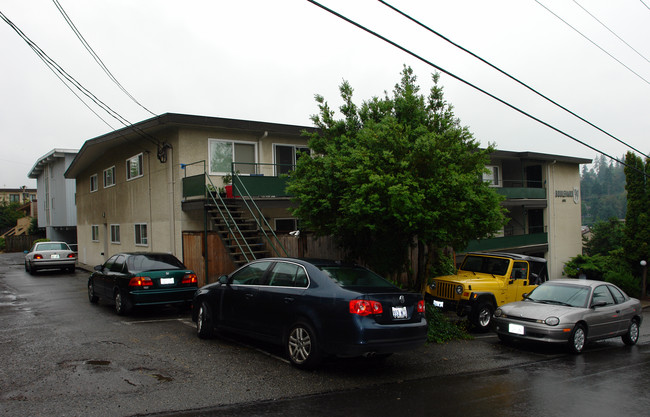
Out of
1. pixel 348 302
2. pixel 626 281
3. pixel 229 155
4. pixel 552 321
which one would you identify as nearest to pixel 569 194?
pixel 626 281

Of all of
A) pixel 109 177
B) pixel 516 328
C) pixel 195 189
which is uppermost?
pixel 109 177

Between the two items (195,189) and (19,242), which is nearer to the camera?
(195,189)

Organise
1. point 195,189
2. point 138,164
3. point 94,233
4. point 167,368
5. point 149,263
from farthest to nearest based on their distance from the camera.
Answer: point 94,233 < point 138,164 < point 195,189 < point 149,263 < point 167,368

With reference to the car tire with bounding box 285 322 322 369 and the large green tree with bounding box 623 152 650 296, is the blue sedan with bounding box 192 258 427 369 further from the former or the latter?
the large green tree with bounding box 623 152 650 296

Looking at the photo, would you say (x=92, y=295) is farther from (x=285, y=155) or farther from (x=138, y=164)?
(x=285, y=155)

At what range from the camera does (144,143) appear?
56.6 feet

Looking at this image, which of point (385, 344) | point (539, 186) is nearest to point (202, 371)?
point (385, 344)

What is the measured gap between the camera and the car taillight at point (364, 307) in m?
6.36

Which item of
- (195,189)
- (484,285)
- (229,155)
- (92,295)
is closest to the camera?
(484,285)

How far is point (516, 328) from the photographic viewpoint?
369 inches

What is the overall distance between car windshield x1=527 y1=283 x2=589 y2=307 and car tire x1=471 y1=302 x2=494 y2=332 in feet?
3.50

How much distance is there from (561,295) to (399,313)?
5305mm

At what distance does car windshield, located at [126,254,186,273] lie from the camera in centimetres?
1103

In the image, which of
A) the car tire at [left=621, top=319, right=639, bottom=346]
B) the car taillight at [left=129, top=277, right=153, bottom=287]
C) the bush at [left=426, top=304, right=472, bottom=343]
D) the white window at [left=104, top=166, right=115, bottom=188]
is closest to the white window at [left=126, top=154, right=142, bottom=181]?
the white window at [left=104, top=166, right=115, bottom=188]
